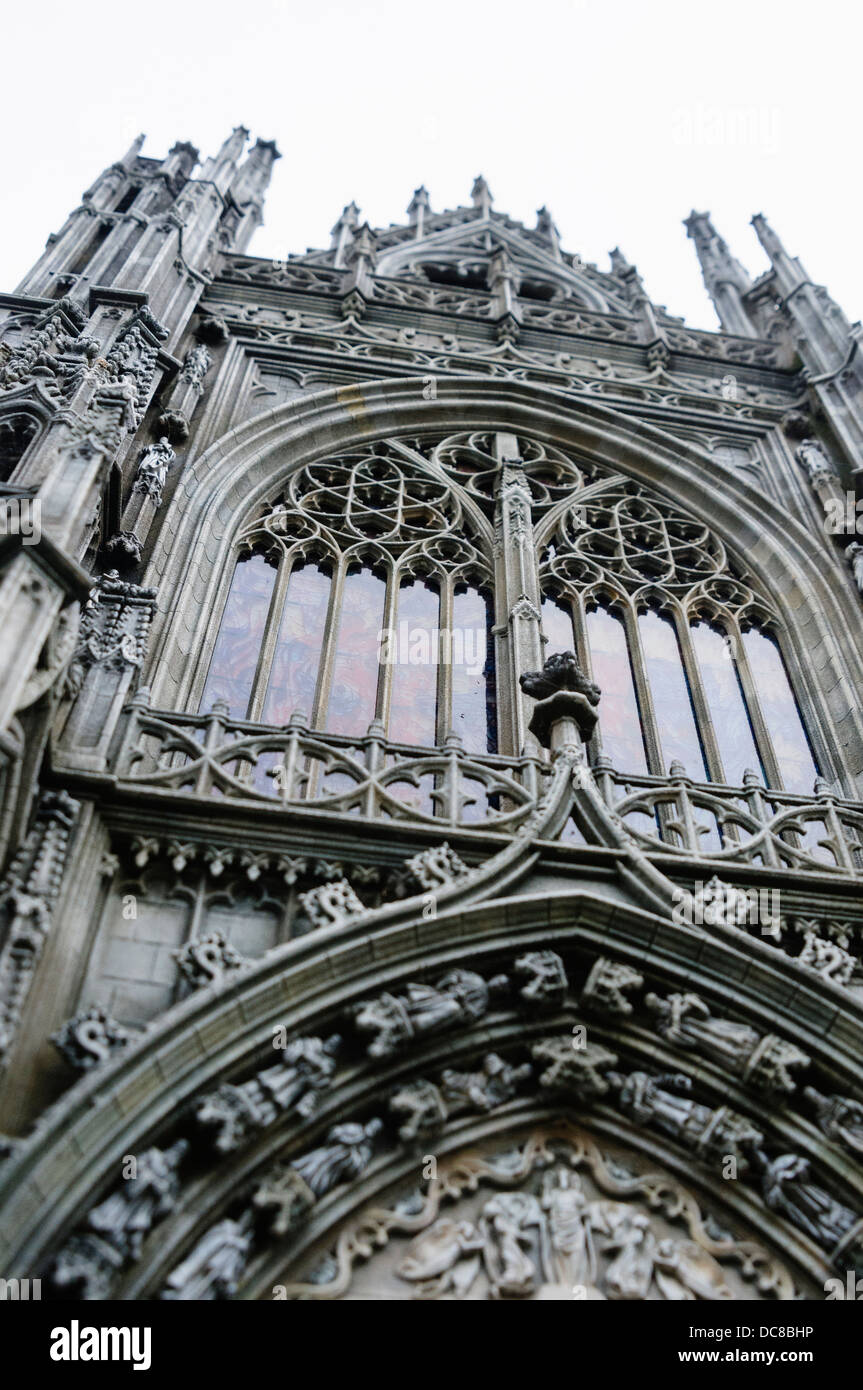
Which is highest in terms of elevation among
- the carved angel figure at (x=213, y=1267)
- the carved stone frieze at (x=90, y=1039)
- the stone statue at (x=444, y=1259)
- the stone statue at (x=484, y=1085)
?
the stone statue at (x=484, y=1085)

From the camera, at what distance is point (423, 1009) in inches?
267

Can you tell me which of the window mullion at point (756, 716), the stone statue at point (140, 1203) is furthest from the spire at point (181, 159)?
the stone statue at point (140, 1203)

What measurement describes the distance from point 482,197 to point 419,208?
1581 millimetres

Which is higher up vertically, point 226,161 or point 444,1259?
point 226,161

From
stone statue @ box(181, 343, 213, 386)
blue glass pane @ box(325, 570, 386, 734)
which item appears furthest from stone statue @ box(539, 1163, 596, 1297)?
stone statue @ box(181, 343, 213, 386)

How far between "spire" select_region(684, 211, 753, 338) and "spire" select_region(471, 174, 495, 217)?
3.66 metres

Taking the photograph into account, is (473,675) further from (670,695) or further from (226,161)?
(226,161)

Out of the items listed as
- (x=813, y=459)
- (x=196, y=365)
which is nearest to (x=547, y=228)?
(x=813, y=459)

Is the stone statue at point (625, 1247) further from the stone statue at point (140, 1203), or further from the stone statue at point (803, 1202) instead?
the stone statue at point (140, 1203)

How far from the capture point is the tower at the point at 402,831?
6145 mm

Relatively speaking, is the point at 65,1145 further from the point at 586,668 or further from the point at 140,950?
the point at 586,668

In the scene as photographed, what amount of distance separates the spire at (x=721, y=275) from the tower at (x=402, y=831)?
18.3 ft

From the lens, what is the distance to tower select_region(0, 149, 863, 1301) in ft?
20.2

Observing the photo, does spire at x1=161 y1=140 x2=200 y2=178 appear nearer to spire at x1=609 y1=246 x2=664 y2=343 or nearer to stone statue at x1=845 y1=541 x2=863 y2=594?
spire at x1=609 y1=246 x2=664 y2=343
